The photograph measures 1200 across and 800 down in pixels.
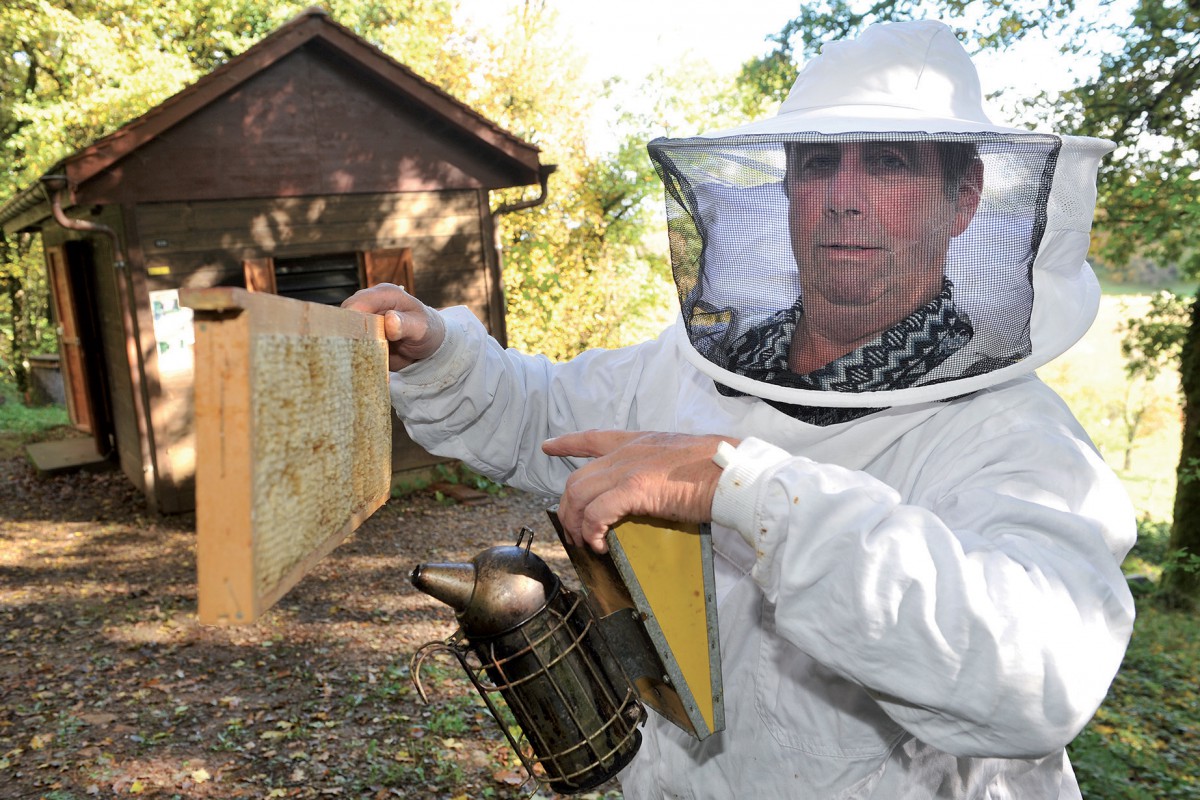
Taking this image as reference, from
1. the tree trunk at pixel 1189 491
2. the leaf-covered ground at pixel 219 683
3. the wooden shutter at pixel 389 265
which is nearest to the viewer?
the leaf-covered ground at pixel 219 683

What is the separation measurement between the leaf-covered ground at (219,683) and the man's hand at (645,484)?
10.5 feet

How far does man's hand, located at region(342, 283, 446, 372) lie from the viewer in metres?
1.75

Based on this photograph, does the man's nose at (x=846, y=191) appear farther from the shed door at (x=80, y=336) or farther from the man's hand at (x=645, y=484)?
the shed door at (x=80, y=336)

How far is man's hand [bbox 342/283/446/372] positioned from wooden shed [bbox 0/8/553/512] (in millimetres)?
6519

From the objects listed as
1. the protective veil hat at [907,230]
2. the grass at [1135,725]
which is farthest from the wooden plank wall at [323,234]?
the protective veil hat at [907,230]

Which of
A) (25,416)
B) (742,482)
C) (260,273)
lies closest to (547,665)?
(742,482)

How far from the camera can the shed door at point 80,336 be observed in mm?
9703

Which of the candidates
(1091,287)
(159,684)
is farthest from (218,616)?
(159,684)

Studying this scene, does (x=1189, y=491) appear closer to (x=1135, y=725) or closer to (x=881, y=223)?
(x=1135, y=725)

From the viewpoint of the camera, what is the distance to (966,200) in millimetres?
1521

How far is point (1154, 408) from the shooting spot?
723 inches

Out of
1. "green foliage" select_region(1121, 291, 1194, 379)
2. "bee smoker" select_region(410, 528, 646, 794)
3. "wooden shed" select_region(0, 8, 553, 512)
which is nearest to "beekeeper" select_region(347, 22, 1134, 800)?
"bee smoker" select_region(410, 528, 646, 794)

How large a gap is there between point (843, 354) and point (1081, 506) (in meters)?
0.49

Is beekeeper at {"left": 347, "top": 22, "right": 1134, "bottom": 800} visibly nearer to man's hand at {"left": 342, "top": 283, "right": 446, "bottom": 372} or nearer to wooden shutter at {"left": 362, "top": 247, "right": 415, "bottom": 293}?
man's hand at {"left": 342, "top": 283, "right": 446, "bottom": 372}
